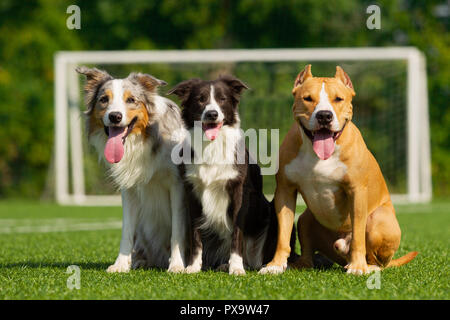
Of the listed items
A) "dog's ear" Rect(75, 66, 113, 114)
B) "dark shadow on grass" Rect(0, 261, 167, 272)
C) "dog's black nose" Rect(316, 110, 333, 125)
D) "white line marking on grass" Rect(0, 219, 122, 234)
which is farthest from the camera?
"white line marking on grass" Rect(0, 219, 122, 234)

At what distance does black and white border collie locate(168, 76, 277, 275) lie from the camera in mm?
4520

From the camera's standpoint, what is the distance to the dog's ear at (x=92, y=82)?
4.75 meters

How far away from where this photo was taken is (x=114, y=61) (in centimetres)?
1471

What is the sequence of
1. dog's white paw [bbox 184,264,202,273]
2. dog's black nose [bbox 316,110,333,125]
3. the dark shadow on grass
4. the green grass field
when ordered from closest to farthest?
the green grass field
dog's black nose [bbox 316,110,333,125]
dog's white paw [bbox 184,264,202,273]
the dark shadow on grass

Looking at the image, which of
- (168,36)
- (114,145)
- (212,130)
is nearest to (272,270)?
→ (212,130)

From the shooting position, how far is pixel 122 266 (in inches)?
182

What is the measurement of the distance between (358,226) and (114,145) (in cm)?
184

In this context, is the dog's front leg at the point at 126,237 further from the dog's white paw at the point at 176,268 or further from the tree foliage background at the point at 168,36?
the tree foliage background at the point at 168,36

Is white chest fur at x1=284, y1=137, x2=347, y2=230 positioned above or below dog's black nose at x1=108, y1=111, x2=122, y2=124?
below

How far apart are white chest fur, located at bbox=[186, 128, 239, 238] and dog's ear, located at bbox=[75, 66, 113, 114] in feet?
2.83

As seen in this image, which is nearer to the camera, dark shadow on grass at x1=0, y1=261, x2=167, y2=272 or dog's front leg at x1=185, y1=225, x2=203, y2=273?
Answer: dog's front leg at x1=185, y1=225, x2=203, y2=273

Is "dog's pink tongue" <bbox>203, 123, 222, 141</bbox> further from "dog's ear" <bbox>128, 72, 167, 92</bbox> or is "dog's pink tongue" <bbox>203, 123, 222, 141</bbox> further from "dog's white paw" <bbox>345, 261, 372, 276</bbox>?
"dog's white paw" <bbox>345, 261, 372, 276</bbox>

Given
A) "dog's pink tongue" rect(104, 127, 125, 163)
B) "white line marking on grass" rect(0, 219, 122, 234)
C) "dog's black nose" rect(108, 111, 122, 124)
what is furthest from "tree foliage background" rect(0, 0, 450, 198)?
"dog's black nose" rect(108, 111, 122, 124)
